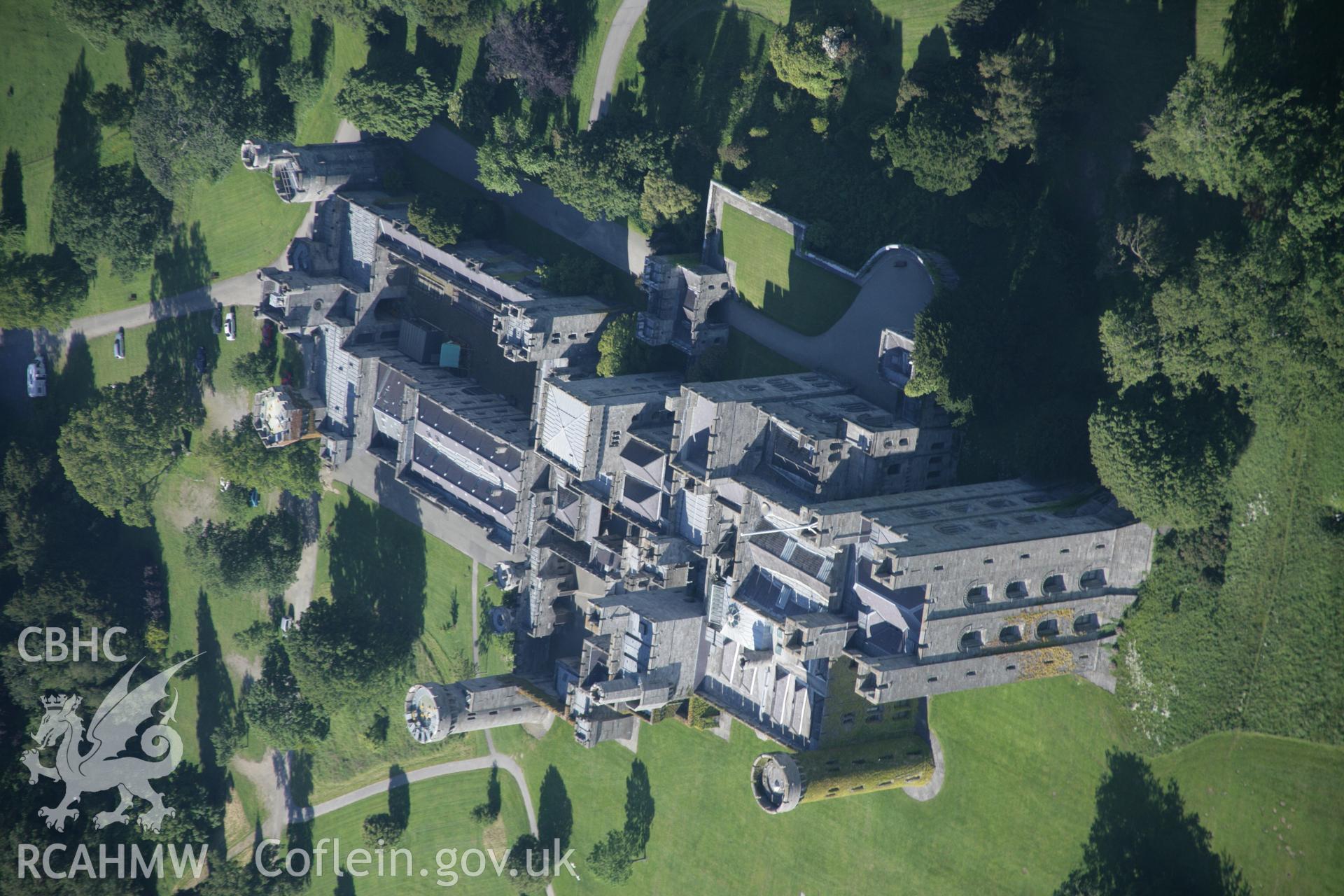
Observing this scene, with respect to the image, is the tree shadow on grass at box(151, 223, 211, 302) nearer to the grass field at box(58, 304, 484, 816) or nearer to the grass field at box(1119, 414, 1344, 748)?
the grass field at box(58, 304, 484, 816)

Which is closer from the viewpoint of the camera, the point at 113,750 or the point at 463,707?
the point at 463,707

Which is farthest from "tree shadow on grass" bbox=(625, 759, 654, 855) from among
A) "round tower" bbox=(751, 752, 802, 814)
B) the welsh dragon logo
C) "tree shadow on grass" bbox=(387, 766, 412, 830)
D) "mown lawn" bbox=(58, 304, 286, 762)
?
the welsh dragon logo

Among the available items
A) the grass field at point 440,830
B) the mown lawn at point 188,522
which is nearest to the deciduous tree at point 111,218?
the mown lawn at point 188,522

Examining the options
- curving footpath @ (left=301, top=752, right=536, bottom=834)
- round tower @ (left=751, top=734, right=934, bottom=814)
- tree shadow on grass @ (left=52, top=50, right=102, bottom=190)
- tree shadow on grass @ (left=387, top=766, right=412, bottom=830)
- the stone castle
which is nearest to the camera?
the stone castle

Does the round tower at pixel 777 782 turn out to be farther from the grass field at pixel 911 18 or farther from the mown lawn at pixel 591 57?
the mown lawn at pixel 591 57

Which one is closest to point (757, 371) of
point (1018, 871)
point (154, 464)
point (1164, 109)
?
point (1164, 109)

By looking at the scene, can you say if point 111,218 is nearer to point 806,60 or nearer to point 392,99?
point 392,99

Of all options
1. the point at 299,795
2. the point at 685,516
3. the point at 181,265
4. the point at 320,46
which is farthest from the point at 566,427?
the point at 181,265
